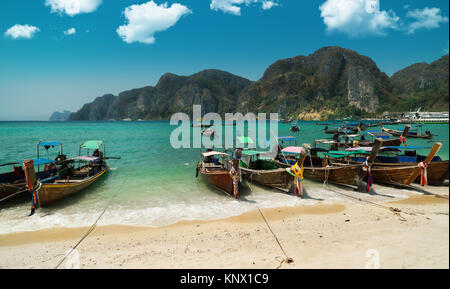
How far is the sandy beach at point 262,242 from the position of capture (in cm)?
645

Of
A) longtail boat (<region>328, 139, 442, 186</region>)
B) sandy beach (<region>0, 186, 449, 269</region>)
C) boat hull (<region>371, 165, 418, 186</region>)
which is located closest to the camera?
sandy beach (<region>0, 186, 449, 269</region>)

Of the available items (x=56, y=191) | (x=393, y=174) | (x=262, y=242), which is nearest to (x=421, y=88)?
(x=393, y=174)

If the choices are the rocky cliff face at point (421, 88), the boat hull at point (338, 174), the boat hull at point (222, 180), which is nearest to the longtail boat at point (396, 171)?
the boat hull at point (338, 174)

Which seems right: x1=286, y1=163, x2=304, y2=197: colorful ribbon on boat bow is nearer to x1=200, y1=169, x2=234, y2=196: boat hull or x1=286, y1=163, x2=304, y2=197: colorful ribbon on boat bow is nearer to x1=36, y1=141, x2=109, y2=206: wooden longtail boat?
x1=200, y1=169, x2=234, y2=196: boat hull

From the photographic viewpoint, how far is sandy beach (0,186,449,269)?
6.45 m

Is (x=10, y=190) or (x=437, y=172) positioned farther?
(x=437, y=172)

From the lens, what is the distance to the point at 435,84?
156 m

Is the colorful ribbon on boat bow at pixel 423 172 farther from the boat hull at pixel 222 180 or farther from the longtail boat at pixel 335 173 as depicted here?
the boat hull at pixel 222 180

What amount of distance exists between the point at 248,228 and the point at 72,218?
343 inches

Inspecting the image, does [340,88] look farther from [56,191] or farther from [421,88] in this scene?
[56,191]

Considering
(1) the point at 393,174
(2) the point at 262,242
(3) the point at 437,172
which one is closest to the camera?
(2) the point at 262,242

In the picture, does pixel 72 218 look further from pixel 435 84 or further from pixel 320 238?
pixel 435 84

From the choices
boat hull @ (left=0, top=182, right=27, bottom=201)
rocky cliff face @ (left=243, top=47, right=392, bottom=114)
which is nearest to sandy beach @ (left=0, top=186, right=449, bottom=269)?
boat hull @ (left=0, top=182, right=27, bottom=201)

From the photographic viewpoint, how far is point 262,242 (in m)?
7.91
